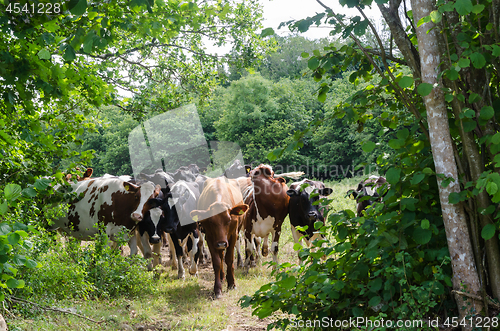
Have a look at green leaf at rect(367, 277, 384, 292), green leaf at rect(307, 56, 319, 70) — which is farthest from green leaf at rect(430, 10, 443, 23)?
green leaf at rect(367, 277, 384, 292)

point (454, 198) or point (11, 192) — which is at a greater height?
point (11, 192)

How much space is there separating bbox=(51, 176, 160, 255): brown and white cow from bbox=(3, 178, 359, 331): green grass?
4.16 ft

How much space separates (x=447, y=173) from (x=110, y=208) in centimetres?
633

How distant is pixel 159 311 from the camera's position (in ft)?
17.8

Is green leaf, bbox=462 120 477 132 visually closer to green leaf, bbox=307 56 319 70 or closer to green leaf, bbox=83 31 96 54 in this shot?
green leaf, bbox=307 56 319 70

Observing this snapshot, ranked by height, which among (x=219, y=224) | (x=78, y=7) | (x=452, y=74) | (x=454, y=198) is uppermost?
(x=78, y=7)

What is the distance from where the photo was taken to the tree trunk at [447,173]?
2500mm

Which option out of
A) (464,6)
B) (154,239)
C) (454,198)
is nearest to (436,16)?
(464,6)

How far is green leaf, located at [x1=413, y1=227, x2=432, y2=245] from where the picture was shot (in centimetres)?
254

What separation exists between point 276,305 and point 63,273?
10.4 ft

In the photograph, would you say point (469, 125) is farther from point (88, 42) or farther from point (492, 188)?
point (88, 42)

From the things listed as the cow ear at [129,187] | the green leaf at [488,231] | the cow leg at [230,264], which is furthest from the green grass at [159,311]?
the cow ear at [129,187]

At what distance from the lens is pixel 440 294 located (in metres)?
2.54

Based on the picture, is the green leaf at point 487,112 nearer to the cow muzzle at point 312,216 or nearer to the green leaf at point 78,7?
the green leaf at point 78,7
